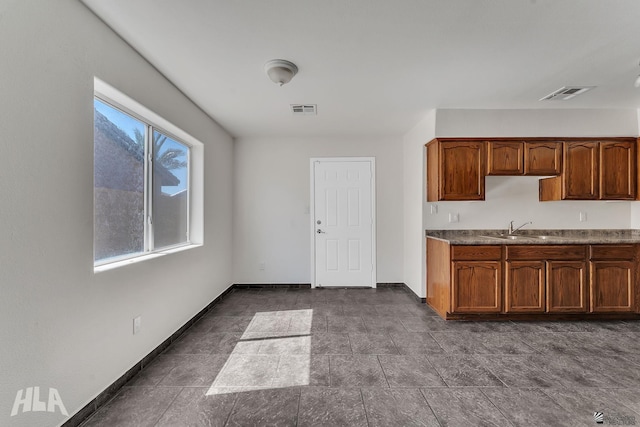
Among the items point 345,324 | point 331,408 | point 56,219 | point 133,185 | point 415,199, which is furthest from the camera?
point 415,199

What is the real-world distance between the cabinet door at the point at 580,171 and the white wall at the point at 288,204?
6.88 ft

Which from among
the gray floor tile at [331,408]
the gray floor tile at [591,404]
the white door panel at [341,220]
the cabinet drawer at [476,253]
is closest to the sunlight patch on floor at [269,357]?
the gray floor tile at [331,408]

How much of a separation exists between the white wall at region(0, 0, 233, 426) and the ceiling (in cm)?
33

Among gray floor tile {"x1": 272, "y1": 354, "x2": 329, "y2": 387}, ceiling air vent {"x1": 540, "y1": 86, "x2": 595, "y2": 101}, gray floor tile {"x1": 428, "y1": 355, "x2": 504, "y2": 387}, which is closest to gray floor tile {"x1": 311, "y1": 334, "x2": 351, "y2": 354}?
gray floor tile {"x1": 272, "y1": 354, "x2": 329, "y2": 387}

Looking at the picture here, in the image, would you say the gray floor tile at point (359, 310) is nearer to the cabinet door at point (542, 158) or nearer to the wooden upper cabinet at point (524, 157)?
the wooden upper cabinet at point (524, 157)

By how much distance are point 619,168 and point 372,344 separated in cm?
379

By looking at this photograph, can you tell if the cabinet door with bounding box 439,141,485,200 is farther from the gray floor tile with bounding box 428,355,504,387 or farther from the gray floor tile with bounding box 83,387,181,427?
the gray floor tile with bounding box 83,387,181,427

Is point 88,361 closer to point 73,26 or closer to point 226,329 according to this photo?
point 226,329

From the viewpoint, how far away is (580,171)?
3.44 metres

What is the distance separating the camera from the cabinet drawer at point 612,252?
3.18m

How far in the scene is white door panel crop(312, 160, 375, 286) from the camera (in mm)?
4645

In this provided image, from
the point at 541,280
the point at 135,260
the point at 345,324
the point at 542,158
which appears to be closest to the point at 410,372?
the point at 345,324

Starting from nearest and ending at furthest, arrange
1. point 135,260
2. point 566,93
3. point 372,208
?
point 135,260 → point 566,93 → point 372,208

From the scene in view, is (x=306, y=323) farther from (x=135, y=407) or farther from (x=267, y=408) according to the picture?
(x=135, y=407)
